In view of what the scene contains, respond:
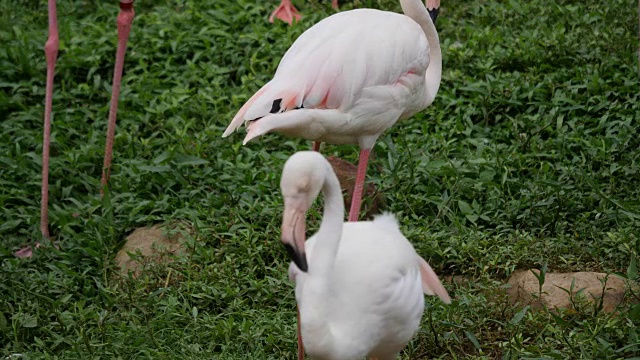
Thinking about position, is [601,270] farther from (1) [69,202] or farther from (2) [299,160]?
(1) [69,202]

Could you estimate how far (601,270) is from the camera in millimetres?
4332

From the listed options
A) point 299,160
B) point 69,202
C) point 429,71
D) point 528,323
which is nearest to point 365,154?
point 429,71

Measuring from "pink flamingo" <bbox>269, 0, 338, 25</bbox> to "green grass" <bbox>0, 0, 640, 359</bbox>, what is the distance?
0.10m

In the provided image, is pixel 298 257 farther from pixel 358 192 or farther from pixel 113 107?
pixel 113 107

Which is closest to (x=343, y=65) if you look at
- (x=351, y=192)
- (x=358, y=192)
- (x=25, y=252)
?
(x=358, y=192)

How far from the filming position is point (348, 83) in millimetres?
4020

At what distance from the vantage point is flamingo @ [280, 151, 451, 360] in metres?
3.10

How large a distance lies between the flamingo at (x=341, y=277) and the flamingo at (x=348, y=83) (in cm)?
61

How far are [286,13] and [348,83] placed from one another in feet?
9.04

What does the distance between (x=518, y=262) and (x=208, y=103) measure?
2212 mm

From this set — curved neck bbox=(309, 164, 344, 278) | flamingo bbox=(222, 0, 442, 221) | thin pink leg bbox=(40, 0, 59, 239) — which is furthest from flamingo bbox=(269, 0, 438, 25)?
curved neck bbox=(309, 164, 344, 278)

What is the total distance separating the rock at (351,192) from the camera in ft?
15.9

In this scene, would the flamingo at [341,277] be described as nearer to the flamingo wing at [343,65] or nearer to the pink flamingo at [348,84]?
the pink flamingo at [348,84]

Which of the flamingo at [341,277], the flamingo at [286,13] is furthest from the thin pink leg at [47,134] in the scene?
the flamingo at [341,277]
